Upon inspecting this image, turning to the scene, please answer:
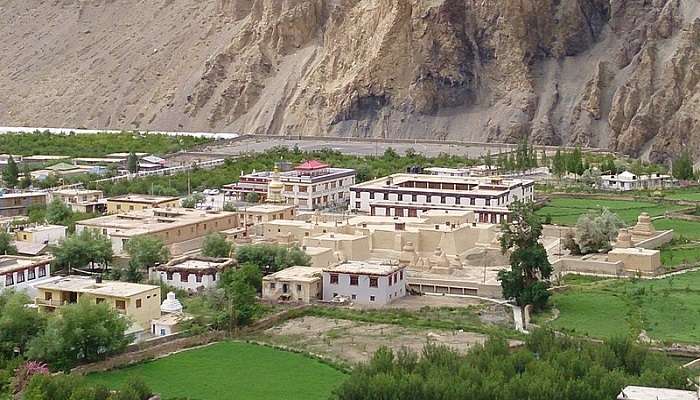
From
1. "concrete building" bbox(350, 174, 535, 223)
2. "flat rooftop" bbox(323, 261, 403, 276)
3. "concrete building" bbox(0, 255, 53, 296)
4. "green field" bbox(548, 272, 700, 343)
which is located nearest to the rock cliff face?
"concrete building" bbox(350, 174, 535, 223)

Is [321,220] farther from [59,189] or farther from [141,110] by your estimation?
[141,110]

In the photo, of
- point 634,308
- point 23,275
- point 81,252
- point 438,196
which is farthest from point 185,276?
point 438,196

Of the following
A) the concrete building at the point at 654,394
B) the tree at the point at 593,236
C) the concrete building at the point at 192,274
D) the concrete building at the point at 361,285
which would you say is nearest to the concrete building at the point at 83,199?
the concrete building at the point at 192,274

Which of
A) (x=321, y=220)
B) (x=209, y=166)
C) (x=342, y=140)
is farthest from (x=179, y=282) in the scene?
(x=342, y=140)

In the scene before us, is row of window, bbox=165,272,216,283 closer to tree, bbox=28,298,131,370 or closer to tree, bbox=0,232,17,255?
tree, bbox=0,232,17,255

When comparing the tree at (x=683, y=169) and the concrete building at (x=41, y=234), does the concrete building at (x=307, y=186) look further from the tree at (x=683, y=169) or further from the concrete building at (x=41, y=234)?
the tree at (x=683, y=169)
